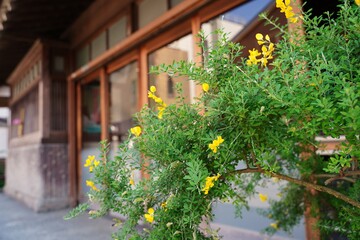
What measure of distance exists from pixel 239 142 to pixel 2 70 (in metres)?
8.01

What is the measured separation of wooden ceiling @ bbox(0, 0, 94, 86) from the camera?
14.5ft

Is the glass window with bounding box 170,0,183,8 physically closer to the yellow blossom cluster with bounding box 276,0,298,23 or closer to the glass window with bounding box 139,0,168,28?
the glass window with bounding box 139,0,168,28

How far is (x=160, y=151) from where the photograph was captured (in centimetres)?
136

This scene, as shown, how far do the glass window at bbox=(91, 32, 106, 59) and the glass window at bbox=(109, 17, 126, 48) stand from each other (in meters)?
0.22

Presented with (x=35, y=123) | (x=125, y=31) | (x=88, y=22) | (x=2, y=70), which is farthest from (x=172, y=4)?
(x=2, y=70)

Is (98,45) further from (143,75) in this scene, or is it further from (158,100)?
(158,100)

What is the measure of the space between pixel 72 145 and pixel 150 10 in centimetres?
281

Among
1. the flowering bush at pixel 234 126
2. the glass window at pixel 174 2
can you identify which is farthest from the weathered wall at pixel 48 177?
the flowering bush at pixel 234 126

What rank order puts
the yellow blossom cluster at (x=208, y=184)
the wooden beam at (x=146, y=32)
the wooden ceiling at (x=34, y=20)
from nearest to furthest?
the yellow blossom cluster at (x=208, y=184)
the wooden beam at (x=146, y=32)
the wooden ceiling at (x=34, y=20)

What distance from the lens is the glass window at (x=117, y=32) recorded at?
4258mm

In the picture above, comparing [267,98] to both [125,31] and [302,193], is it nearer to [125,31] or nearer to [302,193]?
[302,193]

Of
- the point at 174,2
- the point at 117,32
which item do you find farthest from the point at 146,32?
the point at 117,32

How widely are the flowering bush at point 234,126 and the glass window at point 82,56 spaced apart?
159 inches

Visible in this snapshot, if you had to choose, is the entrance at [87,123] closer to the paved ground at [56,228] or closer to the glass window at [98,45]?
the glass window at [98,45]
